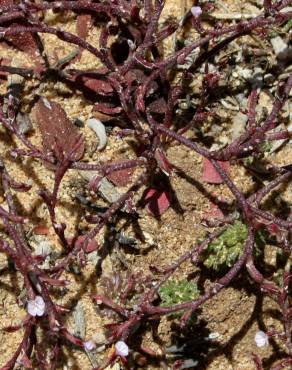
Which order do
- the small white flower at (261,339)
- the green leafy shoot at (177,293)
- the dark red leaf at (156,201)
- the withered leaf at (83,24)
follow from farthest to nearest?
the withered leaf at (83,24) → the dark red leaf at (156,201) → the green leafy shoot at (177,293) → the small white flower at (261,339)

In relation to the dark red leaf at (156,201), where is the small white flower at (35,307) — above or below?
below

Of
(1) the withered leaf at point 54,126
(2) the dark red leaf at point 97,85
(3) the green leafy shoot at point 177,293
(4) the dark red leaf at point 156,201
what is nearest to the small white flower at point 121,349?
(3) the green leafy shoot at point 177,293

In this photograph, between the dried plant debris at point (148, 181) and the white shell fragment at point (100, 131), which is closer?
the dried plant debris at point (148, 181)

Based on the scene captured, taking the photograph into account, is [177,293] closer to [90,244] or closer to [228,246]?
[228,246]

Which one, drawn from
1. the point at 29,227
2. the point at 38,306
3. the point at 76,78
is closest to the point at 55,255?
the point at 29,227

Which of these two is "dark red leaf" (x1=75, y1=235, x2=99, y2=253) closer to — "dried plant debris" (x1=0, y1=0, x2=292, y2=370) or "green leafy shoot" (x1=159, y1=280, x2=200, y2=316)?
"dried plant debris" (x1=0, y1=0, x2=292, y2=370)

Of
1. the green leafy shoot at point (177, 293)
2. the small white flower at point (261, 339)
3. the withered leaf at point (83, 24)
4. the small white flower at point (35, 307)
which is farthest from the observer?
the withered leaf at point (83, 24)

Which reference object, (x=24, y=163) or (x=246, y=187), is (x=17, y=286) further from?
(x=246, y=187)

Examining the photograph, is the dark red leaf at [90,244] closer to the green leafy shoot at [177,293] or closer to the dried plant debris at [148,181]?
the dried plant debris at [148,181]

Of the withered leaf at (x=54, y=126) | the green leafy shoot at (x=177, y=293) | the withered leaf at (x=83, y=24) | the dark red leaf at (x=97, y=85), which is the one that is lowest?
the green leafy shoot at (x=177, y=293)
